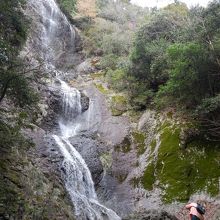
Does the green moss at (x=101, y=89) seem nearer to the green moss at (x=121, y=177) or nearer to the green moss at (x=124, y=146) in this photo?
the green moss at (x=124, y=146)

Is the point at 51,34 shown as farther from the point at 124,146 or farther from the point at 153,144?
the point at 153,144

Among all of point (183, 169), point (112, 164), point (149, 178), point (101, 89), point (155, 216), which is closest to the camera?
point (155, 216)

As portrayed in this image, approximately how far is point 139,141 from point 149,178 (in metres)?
2.54

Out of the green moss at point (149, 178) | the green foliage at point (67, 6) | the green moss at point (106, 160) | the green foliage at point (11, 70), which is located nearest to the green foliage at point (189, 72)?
the green moss at point (149, 178)

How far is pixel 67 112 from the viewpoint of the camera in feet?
65.5

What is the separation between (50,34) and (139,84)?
43.2 feet

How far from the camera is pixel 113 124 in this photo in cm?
1861

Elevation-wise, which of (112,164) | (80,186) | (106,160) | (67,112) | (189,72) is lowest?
(80,186)

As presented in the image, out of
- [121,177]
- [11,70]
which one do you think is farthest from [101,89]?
[11,70]

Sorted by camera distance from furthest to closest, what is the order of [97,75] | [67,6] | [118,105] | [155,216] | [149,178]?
[67,6] → [97,75] → [118,105] → [149,178] → [155,216]

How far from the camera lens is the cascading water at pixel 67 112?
497 inches

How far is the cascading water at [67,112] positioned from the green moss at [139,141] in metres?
2.82

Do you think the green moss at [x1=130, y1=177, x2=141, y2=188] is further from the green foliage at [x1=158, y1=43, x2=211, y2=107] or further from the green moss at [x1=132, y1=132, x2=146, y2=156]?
the green foliage at [x1=158, y1=43, x2=211, y2=107]

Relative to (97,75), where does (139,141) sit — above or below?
below
